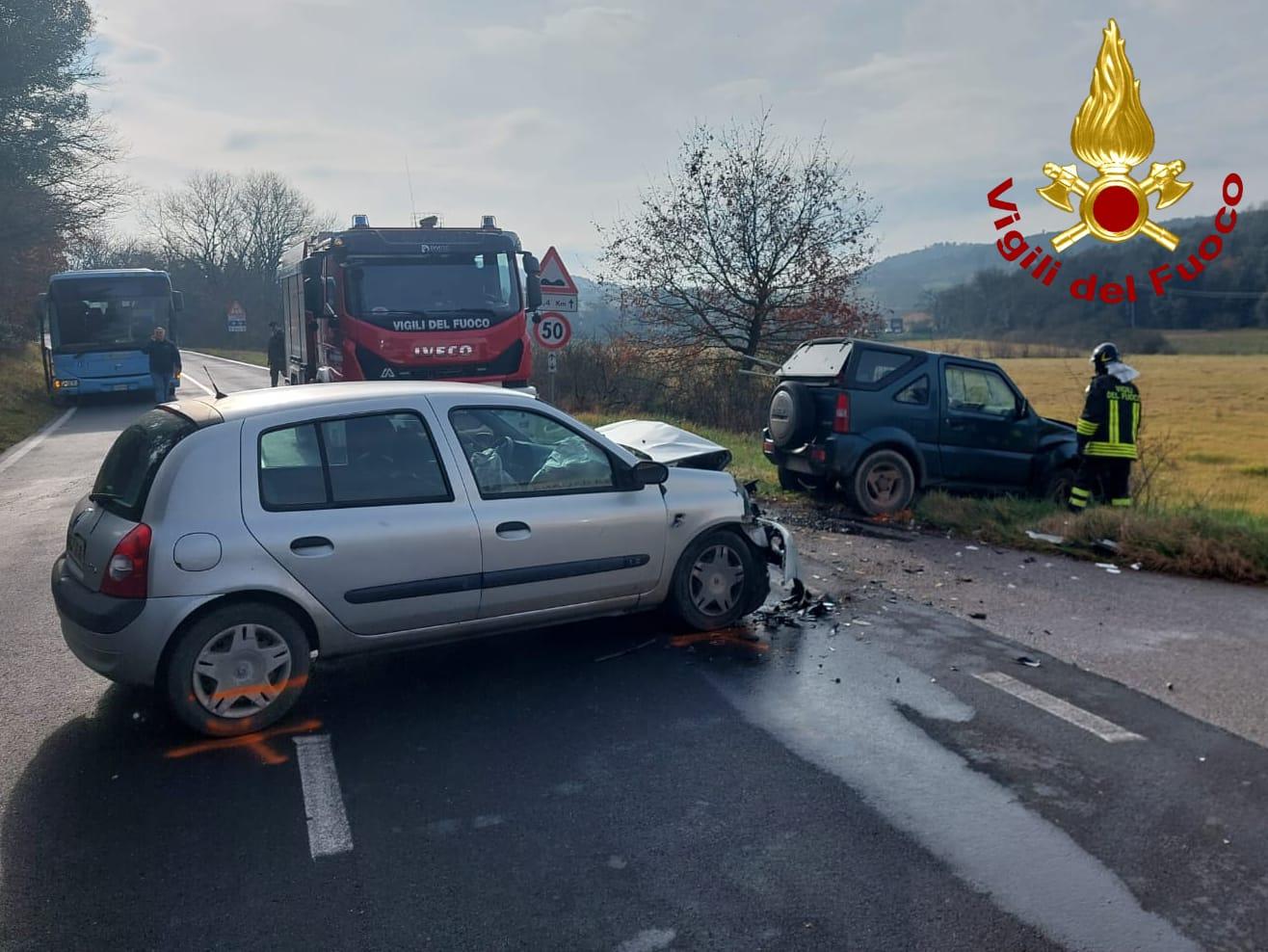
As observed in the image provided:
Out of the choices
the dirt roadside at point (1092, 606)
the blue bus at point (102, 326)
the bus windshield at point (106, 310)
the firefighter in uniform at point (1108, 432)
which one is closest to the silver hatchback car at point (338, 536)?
the dirt roadside at point (1092, 606)

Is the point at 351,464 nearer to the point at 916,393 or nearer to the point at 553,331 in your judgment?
the point at 916,393

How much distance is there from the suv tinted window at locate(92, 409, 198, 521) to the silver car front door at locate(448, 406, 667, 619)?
4.46 ft

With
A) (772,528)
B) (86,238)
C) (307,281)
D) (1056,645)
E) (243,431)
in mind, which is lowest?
(1056,645)

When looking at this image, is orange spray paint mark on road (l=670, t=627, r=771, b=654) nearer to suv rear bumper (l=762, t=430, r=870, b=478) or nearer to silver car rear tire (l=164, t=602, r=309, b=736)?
silver car rear tire (l=164, t=602, r=309, b=736)

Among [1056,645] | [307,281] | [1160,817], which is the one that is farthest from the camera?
[307,281]

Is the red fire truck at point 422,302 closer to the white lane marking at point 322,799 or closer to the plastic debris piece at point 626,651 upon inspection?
the plastic debris piece at point 626,651

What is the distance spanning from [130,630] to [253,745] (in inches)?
29.4

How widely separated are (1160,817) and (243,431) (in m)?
4.27

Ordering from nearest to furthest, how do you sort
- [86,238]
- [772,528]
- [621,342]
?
[772,528] < [621,342] < [86,238]

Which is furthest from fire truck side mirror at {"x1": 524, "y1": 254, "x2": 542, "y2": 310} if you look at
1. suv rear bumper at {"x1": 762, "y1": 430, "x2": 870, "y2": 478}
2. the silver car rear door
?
the silver car rear door

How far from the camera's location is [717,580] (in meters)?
6.46

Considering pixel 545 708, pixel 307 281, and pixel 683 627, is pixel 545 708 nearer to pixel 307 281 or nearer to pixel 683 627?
pixel 683 627

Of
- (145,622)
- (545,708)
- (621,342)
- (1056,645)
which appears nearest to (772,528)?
(1056,645)

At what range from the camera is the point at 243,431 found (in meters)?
5.08
